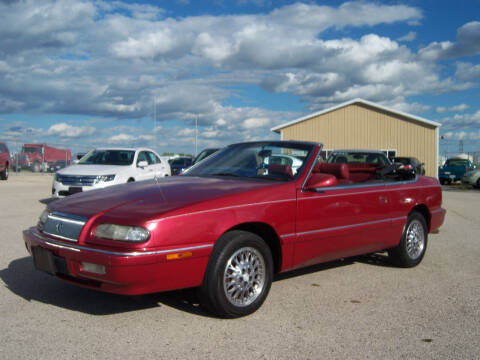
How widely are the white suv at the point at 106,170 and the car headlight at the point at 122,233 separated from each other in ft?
24.3

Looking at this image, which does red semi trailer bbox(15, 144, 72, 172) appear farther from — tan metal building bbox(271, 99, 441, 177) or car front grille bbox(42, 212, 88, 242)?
car front grille bbox(42, 212, 88, 242)

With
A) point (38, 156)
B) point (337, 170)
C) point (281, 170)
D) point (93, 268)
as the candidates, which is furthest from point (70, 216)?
point (38, 156)

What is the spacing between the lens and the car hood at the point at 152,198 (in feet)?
11.9

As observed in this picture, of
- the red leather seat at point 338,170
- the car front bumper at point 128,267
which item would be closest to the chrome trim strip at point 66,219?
the car front bumper at point 128,267

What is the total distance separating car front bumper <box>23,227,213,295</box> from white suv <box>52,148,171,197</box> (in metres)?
7.23

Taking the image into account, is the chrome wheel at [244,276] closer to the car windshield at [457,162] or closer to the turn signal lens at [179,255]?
the turn signal lens at [179,255]

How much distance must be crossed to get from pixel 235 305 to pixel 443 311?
1.79m

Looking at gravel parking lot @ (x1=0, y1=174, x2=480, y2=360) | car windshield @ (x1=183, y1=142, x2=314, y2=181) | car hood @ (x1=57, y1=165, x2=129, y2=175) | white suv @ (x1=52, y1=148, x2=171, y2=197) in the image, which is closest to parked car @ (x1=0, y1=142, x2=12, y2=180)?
white suv @ (x1=52, y1=148, x2=171, y2=197)

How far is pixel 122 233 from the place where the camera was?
11.5 feet

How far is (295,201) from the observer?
4320 millimetres

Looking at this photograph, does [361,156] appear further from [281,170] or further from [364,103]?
[364,103]

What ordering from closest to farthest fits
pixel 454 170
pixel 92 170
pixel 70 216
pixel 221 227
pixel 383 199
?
pixel 221 227
pixel 70 216
pixel 383 199
pixel 92 170
pixel 454 170

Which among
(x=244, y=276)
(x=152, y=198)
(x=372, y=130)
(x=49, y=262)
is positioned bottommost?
(x=244, y=276)

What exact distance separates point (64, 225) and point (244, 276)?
1.48 m
